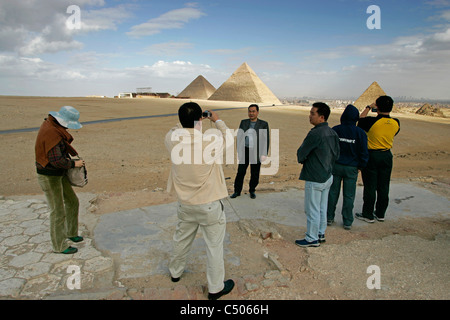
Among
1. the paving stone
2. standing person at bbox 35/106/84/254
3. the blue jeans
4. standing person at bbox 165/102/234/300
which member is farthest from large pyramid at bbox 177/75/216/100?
standing person at bbox 165/102/234/300

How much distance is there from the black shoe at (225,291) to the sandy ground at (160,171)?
22 cm

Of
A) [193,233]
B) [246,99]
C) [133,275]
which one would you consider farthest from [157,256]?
[246,99]

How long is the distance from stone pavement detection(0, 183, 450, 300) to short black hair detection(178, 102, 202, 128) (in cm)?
150

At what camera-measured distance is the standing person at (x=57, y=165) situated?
2957 mm

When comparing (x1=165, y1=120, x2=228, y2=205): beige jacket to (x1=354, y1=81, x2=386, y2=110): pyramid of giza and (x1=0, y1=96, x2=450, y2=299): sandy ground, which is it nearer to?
(x1=0, y1=96, x2=450, y2=299): sandy ground

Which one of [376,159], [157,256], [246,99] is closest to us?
[157,256]

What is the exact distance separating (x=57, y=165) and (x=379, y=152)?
160 inches

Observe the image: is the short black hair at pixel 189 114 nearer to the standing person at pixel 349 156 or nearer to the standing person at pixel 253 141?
the standing person at pixel 349 156

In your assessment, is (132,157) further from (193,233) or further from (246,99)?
(246,99)

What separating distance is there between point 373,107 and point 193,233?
325cm

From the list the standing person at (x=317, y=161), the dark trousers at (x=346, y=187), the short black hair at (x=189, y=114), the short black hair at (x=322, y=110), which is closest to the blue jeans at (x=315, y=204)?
the standing person at (x=317, y=161)

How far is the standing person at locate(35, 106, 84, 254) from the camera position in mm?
2957
